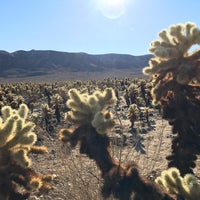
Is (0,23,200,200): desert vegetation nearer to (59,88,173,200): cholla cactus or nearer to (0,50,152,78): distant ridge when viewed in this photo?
(59,88,173,200): cholla cactus

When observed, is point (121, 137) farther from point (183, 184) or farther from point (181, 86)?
point (183, 184)

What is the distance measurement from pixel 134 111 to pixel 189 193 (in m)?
13.5

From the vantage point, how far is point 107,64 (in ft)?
430

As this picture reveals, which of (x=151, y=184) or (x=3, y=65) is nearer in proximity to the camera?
(x=151, y=184)

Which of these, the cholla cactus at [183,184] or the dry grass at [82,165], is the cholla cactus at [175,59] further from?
the cholla cactus at [183,184]

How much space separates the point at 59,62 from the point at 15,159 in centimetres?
12426

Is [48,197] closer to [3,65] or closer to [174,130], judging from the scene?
[174,130]

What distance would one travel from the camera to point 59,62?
128m

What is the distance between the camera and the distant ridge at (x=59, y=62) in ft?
381

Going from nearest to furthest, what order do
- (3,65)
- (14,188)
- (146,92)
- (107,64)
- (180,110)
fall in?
(14,188) < (180,110) < (146,92) < (3,65) < (107,64)

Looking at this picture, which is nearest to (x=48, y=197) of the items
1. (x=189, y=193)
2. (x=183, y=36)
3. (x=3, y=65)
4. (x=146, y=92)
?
(x=183, y=36)

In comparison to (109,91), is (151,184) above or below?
below

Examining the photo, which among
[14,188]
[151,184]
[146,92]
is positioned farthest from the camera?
[146,92]

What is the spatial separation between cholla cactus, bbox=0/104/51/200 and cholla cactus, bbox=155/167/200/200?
1650 millimetres
